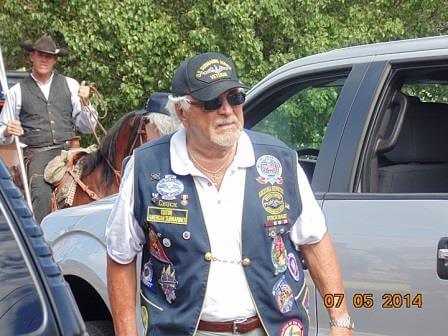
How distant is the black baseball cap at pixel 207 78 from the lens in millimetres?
3213

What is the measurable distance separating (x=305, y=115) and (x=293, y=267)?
1625mm

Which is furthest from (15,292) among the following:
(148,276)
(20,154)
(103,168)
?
(20,154)

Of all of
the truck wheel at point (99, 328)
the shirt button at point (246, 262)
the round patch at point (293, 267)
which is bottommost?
the truck wheel at point (99, 328)

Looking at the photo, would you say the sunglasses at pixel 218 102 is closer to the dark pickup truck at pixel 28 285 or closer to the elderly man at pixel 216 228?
the elderly man at pixel 216 228

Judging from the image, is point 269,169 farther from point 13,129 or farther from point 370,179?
point 13,129

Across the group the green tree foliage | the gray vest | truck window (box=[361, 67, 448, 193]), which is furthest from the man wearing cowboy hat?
truck window (box=[361, 67, 448, 193])

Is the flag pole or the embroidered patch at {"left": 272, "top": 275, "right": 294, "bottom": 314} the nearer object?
the embroidered patch at {"left": 272, "top": 275, "right": 294, "bottom": 314}

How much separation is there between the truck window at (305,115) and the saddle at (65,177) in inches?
109

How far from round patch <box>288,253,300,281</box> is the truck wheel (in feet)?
5.87

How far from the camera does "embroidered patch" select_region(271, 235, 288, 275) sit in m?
3.24

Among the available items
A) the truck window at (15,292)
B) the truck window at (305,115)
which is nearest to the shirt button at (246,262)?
the truck window at (15,292)

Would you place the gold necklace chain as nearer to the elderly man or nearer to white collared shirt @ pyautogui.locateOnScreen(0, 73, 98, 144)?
the elderly man

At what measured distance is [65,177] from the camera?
7738mm

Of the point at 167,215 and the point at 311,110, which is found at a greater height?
the point at 311,110
